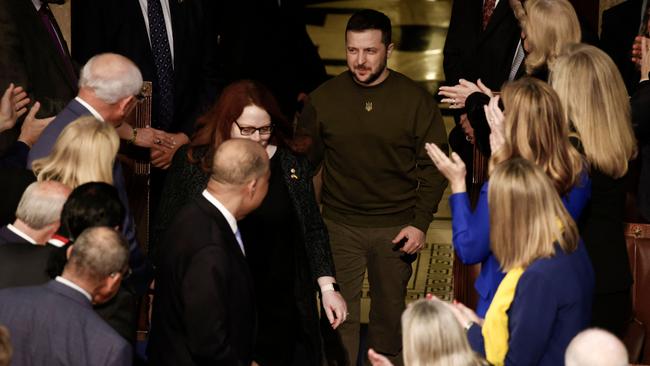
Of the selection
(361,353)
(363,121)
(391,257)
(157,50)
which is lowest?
(361,353)

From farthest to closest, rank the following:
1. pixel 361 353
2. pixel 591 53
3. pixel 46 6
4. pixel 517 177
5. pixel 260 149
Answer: pixel 361 353 → pixel 46 6 → pixel 591 53 → pixel 260 149 → pixel 517 177

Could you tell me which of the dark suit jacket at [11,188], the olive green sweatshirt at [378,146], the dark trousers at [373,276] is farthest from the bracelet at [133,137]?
the dark trousers at [373,276]

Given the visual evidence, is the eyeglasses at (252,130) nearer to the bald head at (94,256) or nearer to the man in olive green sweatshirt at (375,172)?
the man in olive green sweatshirt at (375,172)

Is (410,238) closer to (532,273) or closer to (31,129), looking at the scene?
(31,129)

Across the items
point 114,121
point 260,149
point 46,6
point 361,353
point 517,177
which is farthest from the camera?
point 361,353

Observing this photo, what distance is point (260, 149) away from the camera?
4742 mm

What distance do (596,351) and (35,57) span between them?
3.56 m

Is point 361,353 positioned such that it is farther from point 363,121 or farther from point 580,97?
point 580,97

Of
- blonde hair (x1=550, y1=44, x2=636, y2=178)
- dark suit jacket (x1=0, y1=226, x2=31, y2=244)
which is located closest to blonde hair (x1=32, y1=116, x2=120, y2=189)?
dark suit jacket (x1=0, y1=226, x2=31, y2=244)

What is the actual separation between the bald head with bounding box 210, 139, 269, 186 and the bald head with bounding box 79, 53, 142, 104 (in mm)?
902

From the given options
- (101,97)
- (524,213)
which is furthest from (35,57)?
(524,213)

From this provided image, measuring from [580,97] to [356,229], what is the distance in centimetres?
184

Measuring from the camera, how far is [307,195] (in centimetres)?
573

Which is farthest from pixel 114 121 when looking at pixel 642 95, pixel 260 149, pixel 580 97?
pixel 642 95
